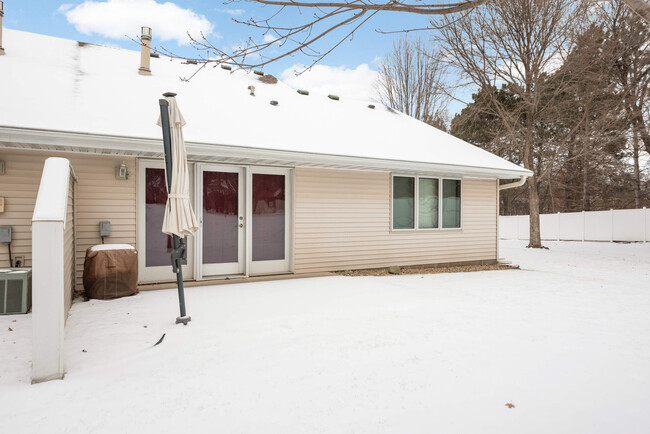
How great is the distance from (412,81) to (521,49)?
6.00 m

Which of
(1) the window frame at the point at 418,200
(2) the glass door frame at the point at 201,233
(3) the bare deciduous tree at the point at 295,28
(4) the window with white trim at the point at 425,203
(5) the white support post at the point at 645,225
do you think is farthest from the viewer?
(5) the white support post at the point at 645,225

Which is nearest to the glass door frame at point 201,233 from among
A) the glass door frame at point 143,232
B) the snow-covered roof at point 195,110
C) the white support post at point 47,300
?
the glass door frame at point 143,232

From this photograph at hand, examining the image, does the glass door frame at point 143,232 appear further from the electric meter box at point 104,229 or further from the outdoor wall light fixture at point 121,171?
the electric meter box at point 104,229

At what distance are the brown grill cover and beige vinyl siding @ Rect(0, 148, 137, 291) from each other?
509 mm

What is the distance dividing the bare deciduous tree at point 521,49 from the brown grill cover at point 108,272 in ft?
41.7

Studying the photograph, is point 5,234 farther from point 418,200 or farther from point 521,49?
point 521,49

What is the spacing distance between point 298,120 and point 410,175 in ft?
8.68

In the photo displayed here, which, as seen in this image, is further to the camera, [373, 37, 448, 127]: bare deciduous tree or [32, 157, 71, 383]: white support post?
[373, 37, 448, 127]: bare deciduous tree

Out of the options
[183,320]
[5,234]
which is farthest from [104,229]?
[183,320]

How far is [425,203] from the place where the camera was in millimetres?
8336

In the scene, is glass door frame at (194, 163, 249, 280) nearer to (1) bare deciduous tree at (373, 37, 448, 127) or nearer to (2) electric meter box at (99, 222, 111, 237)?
(2) electric meter box at (99, 222, 111, 237)

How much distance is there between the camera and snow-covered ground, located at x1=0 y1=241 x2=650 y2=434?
2166 millimetres

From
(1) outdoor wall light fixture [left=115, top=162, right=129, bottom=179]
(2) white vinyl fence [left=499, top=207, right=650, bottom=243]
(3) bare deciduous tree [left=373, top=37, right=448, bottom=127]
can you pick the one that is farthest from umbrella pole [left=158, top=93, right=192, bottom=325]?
(2) white vinyl fence [left=499, top=207, right=650, bottom=243]

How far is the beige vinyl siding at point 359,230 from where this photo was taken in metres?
7.05
